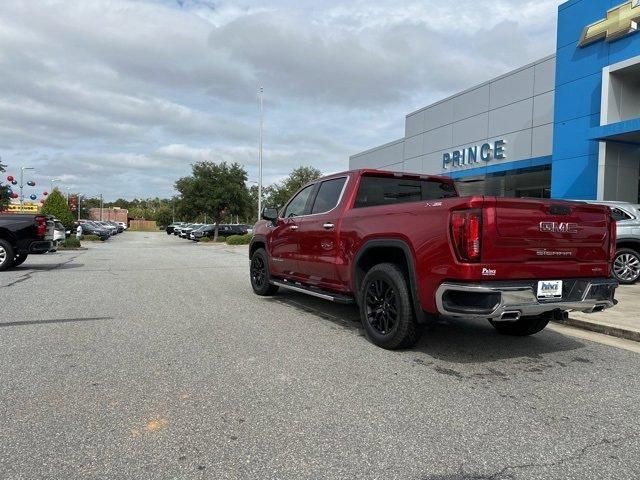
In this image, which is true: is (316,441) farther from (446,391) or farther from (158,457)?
(446,391)

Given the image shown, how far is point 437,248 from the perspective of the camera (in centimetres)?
443

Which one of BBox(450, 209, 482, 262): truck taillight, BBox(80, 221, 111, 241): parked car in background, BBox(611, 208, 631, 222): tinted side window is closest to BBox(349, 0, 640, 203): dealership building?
BBox(611, 208, 631, 222): tinted side window

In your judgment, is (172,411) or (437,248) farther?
(437,248)

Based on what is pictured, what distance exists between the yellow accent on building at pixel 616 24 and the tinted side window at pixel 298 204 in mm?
13556

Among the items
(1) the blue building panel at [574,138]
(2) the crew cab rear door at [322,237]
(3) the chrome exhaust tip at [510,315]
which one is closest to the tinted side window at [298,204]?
(2) the crew cab rear door at [322,237]

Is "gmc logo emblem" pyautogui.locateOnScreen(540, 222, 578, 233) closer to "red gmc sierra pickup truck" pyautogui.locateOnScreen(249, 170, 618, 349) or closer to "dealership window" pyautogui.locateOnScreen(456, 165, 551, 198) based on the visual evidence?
"red gmc sierra pickup truck" pyautogui.locateOnScreen(249, 170, 618, 349)

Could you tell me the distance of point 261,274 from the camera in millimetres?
8922

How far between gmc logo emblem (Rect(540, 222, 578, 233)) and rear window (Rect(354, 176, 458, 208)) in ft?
7.26

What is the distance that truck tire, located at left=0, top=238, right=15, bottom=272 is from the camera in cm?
1264

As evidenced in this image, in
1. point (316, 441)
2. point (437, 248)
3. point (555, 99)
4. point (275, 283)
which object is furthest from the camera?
point (555, 99)

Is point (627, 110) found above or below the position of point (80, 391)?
above

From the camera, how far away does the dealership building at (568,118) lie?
15.5 m

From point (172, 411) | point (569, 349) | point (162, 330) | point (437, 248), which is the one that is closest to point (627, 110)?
point (569, 349)

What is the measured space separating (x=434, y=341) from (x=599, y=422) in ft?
7.47
